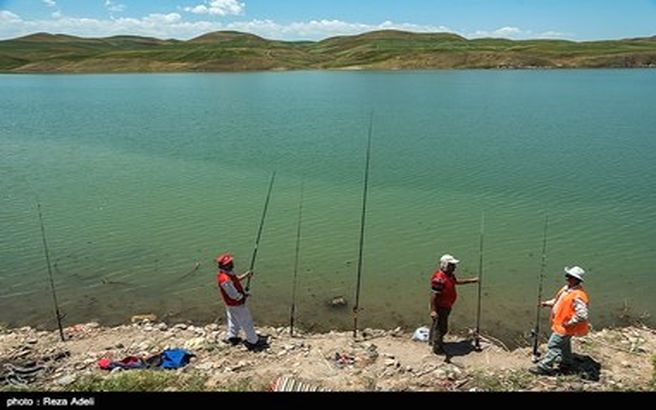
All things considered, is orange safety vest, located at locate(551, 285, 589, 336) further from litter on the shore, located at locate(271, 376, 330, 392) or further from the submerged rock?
the submerged rock

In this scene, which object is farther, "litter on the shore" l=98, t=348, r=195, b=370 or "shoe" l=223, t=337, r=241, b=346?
"shoe" l=223, t=337, r=241, b=346

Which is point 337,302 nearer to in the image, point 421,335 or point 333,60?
point 421,335

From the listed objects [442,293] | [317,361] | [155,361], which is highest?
[442,293]

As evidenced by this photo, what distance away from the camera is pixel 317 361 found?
31.9 ft

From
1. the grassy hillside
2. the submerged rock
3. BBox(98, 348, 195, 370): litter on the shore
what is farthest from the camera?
the grassy hillside

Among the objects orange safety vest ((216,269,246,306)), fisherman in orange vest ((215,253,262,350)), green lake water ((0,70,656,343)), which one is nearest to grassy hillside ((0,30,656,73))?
green lake water ((0,70,656,343))

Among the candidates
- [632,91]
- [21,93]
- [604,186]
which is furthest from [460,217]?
[21,93]

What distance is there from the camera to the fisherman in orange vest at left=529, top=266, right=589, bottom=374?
879 cm

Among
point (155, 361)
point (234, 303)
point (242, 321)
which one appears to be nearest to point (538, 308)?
point (242, 321)

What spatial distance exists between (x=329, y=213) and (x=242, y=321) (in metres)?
8.97

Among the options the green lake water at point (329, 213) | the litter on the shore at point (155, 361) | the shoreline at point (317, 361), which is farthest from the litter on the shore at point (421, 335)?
the litter on the shore at point (155, 361)

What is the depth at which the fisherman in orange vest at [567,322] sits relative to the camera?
8.79m

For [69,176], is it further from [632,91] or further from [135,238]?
[632,91]

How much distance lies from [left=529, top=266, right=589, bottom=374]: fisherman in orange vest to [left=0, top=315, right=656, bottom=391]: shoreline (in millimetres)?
254
